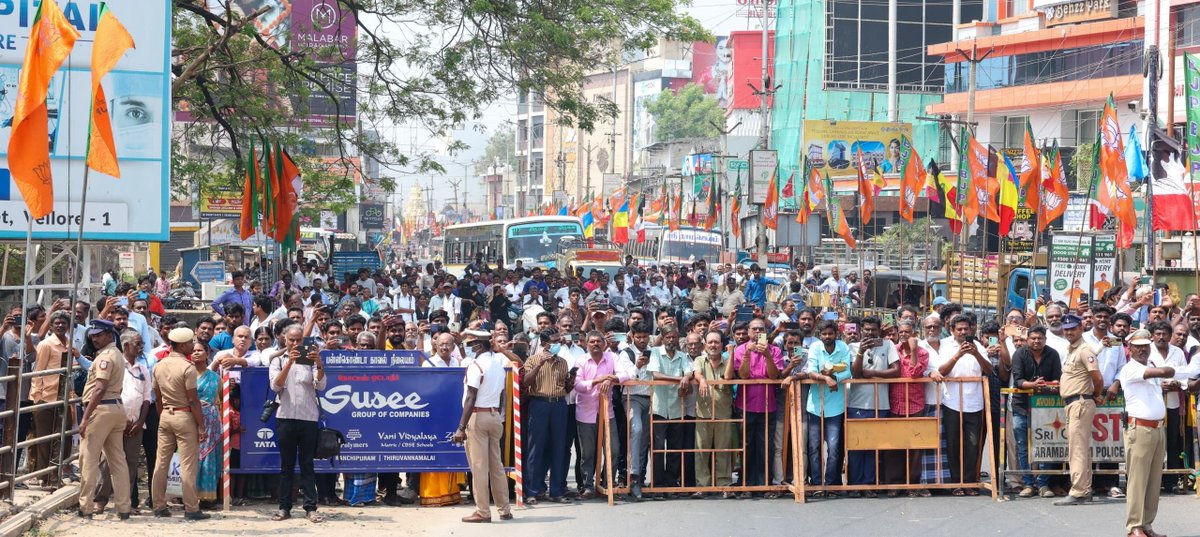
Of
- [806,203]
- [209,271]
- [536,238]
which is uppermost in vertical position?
[806,203]

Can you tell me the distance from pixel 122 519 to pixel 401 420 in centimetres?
222

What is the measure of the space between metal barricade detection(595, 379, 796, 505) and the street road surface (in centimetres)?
17

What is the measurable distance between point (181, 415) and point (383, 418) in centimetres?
164

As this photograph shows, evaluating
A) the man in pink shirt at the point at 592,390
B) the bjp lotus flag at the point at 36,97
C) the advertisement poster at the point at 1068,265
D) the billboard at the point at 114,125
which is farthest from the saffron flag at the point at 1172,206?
the bjp lotus flag at the point at 36,97

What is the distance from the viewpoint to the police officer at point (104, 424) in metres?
9.97

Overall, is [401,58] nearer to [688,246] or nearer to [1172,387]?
[1172,387]

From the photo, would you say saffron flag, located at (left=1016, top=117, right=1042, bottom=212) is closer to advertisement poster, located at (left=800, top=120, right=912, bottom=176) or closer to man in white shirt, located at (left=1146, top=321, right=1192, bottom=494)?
man in white shirt, located at (left=1146, top=321, right=1192, bottom=494)

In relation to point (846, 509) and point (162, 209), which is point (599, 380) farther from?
point (162, 209)

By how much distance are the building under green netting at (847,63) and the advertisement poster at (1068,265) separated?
4533 centimetres

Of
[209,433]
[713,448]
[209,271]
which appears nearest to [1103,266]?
[713,448]

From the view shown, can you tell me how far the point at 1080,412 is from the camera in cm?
1107

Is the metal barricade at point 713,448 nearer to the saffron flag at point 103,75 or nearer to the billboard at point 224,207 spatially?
the saffron flag at point 103,75

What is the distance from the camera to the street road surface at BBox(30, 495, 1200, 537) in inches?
390

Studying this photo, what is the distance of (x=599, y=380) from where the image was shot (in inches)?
448
